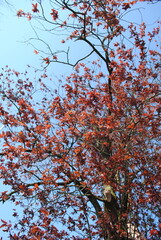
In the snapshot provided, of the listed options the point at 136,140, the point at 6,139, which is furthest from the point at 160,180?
the point at 6,139

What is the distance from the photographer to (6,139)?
6.04 m

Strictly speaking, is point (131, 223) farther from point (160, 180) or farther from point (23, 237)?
point (23, 237)

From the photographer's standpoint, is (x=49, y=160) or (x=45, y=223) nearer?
(x=45, y=223)

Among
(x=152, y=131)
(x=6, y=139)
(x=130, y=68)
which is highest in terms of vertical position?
(x=130, y=68)

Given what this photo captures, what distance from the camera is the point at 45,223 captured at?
4.97m

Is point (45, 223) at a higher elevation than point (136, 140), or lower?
lower

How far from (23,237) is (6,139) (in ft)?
8.59

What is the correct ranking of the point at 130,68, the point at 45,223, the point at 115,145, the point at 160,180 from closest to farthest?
1. the point at 160,180
2. the point at 45,223
3. the point at 115,145
4. the point at 130,68

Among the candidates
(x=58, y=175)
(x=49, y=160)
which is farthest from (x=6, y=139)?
(x=58, y=175)

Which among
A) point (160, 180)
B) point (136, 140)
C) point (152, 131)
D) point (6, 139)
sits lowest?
point (160, 180)

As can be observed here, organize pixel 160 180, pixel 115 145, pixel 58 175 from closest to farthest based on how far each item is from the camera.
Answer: pixel 160 180
pixel 58 175
pixel 115 145

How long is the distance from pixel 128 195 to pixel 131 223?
2.76 ft

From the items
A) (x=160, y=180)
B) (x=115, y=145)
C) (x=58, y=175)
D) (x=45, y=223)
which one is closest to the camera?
(x=160, y=180)

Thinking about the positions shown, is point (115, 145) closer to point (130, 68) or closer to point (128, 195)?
point (128, 195)
